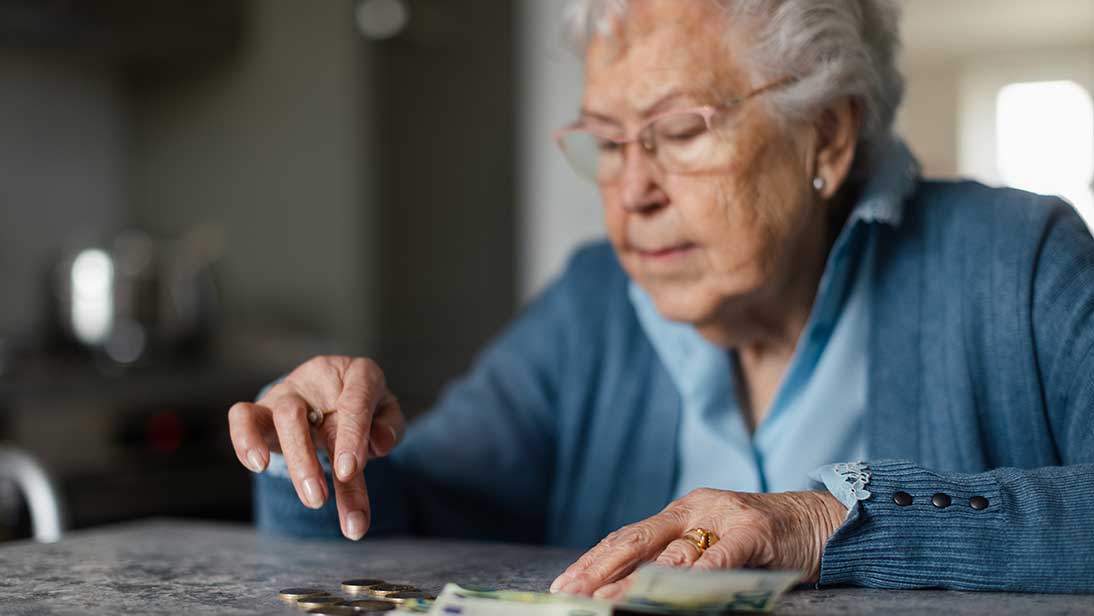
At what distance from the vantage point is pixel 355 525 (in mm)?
1096

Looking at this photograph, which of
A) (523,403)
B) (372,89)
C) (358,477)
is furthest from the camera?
(372,89)

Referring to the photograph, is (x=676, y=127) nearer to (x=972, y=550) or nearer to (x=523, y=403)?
(x=523, y=403)

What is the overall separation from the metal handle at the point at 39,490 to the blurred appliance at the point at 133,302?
137cm

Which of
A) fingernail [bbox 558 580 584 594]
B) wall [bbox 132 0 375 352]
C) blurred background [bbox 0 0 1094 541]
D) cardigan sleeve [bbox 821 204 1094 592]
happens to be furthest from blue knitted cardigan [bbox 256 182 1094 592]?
wall [bbox 132 0 375 352]

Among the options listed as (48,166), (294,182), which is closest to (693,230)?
(294,182)

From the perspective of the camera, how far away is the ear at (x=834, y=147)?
145 cm

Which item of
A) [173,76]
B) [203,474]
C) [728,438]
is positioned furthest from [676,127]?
[173,76]

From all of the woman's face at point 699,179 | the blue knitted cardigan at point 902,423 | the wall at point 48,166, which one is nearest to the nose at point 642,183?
the woman's face at point 699,179

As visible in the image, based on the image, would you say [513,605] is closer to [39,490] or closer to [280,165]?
[39,490]

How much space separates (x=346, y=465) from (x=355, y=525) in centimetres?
5

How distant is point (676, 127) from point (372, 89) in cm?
201

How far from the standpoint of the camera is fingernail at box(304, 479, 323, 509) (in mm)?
1050

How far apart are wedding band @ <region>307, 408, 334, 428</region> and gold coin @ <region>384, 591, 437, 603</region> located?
0.93 ft

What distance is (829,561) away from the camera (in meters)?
0.98
